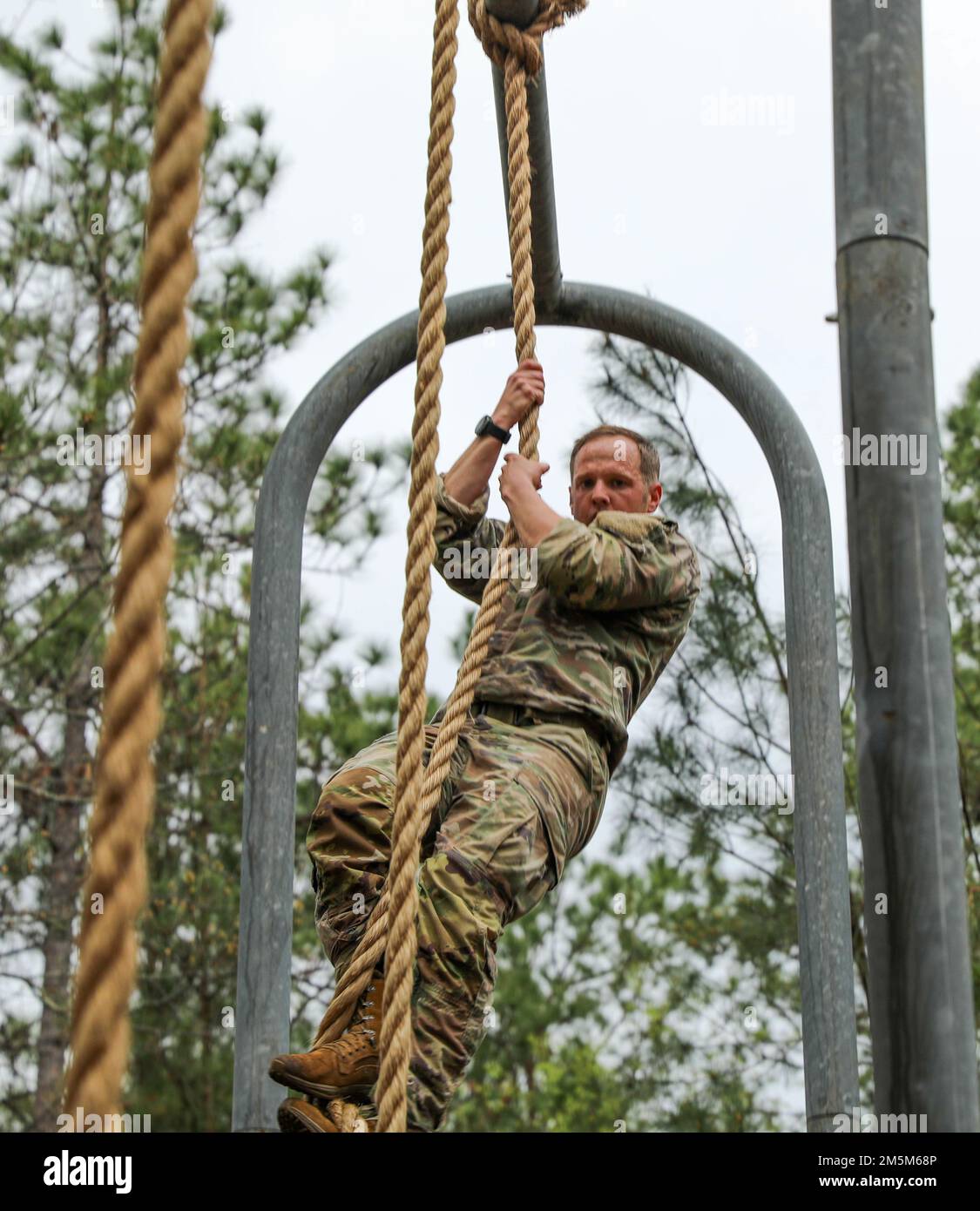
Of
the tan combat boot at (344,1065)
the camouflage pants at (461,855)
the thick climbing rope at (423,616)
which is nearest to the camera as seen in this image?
the thick climbing rope at (423,616)

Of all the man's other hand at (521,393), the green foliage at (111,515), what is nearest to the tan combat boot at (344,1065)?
the man's other hand at (521,393)

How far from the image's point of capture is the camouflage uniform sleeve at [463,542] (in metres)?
3.13

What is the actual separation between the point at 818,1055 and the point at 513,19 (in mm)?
1802

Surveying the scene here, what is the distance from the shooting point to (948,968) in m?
1.91

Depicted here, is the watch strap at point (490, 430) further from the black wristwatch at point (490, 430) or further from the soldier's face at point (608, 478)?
the soldier's face at point (608, 478)

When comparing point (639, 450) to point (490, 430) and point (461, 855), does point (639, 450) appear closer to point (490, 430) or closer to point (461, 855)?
point (490, 430)

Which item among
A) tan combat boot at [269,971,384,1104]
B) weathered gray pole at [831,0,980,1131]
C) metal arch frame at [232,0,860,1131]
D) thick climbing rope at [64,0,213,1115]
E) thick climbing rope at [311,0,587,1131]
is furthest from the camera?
metal arch frame at [232,0,860,1131]

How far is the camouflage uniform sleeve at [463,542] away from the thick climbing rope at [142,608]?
2186 millimetres

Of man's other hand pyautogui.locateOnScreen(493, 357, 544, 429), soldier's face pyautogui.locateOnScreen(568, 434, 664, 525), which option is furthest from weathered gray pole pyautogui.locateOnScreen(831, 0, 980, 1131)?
soldier's face pyautogui.locateOnScreen(568, 434, 664, 525)

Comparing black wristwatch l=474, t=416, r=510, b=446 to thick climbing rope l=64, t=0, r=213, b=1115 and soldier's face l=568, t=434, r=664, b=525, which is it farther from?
thick climbing rope l=64, t=0, r=213, b=1115

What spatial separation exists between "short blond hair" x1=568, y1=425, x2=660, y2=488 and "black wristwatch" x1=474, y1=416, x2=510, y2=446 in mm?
311

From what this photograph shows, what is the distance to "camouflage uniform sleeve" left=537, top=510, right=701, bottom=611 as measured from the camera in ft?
9.04
